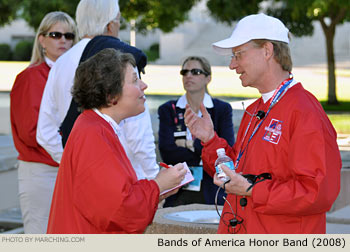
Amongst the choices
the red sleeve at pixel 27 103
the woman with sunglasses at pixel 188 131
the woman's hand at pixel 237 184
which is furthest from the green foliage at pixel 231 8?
the woman's hand at pixel 237 184

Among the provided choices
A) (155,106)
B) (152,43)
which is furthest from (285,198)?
(152,43)

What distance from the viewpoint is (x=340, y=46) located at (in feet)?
157

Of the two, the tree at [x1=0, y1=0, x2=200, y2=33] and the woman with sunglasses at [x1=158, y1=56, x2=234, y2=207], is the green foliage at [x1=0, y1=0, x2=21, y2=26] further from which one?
the woman with sunglasses at [x1=158, y1=56, x2=234, y2=207]

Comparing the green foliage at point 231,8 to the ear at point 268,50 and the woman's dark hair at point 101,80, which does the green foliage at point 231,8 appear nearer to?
the ear at point 268,50

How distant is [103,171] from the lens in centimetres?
282

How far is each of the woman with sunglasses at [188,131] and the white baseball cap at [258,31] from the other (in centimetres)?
244

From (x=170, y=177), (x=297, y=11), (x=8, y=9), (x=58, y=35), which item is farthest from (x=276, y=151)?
(x=8, y=9)

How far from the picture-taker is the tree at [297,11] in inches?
627

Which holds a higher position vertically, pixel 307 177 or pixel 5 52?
pixel 307 177

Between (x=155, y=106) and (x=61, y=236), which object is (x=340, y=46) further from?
(x=61, y=236)

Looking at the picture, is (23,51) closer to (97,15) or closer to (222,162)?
(97,15)

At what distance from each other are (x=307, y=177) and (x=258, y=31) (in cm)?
82

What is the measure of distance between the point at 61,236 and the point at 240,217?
35.0 inches

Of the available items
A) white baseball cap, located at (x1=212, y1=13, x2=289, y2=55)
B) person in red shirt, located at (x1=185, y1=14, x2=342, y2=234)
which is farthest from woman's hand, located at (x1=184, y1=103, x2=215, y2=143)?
white baseball cap, located at (x1=212, y1=13, x2=289, y2=55)
